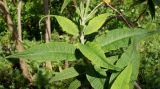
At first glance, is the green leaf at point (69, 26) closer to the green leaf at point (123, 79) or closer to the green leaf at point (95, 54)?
the green leaf at point (95, 54)

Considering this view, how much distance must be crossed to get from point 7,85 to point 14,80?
3.3 inches

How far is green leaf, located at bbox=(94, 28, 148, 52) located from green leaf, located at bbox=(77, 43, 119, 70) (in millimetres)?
51

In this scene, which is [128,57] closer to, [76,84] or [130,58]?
[130,58]

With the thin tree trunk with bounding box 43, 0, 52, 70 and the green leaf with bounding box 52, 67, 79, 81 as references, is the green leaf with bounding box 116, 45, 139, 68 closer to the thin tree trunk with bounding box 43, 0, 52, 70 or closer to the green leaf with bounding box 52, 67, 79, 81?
the green leaf with bounding box 52, 67, 79, 81

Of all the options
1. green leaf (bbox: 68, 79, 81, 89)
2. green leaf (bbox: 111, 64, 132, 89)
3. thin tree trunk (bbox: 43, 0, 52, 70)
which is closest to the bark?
thin tree trunk (bbox: 43, 0, 52, 70)

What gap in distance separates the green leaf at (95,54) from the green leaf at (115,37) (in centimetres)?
5

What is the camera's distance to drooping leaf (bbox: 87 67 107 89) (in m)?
1.04

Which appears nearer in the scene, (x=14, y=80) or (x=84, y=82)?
(x=84, y=82)

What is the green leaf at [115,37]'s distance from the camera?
42.3 inches

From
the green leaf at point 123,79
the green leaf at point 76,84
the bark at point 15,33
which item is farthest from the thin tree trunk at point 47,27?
the green leaf at point 123,79

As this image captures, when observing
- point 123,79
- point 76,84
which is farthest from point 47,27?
point 123,79

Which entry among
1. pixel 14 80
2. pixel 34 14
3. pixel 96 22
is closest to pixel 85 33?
pixel 96 22

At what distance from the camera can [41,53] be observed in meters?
1.02

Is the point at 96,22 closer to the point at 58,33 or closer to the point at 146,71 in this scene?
the point at 146,71
